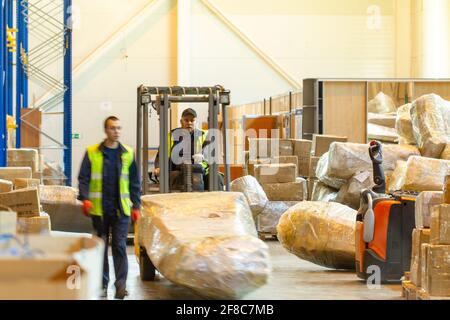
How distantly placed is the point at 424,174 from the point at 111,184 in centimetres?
450

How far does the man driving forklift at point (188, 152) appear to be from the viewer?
371 inches

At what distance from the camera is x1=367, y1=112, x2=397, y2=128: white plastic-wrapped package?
1582cm

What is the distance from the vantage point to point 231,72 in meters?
24.2

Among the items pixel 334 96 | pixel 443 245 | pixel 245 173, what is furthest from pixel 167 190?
pixel 334 96

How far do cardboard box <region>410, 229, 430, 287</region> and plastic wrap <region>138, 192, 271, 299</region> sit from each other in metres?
1.26

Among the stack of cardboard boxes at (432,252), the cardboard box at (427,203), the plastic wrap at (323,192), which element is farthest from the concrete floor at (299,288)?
the plastic wrap at (323,192)

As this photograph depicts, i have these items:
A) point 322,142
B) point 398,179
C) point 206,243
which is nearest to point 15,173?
point 322,142

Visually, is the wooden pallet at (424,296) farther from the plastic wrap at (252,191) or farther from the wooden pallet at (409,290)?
the plastic wrap at (252,191)

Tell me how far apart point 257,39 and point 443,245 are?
17.9 metres

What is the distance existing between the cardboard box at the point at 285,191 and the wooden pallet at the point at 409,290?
18.3ft

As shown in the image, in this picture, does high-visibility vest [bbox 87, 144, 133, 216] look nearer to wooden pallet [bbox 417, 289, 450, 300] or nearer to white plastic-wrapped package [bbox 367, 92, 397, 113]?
wooden pallet [bbox 417, 289, 450, 300]

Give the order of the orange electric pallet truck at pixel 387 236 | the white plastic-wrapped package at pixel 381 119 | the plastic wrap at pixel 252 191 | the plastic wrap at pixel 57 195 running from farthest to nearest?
1. the white plastic-wrapped package at pixel 381 119
2. the plastic wrap at pixel 252 191
3. the plastic wrap at pixel 57 195
4. the orange electric pallet truck at pixel 387 236

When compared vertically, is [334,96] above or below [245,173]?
above
